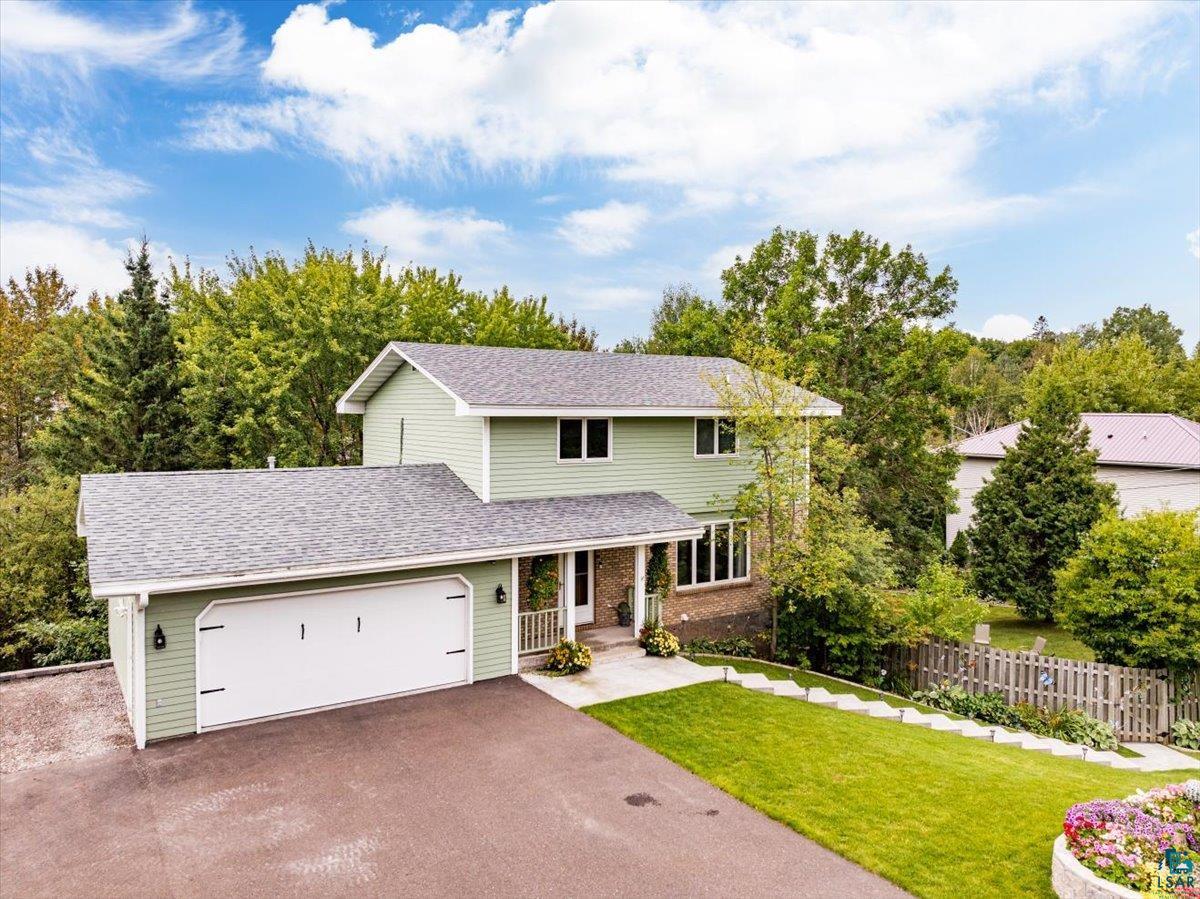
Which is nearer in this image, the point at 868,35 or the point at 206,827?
the point at 206,827

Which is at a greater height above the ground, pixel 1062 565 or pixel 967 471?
pixel 967 471

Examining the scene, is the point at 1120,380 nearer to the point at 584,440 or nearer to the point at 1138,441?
the point at 1138,441

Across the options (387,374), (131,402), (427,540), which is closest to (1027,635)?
(427,540)

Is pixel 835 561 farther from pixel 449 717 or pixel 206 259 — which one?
pixel 206 259

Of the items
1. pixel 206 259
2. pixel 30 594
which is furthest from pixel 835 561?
pixel 206 259

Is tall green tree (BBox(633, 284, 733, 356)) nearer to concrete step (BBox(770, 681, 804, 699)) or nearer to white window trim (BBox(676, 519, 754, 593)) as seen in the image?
white window trim (BBox(676, 519, 754, 593))

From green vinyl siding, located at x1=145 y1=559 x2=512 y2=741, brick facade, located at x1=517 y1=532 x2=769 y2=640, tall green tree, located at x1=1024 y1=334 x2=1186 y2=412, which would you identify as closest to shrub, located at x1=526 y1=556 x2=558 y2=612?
brick facade, located at x1=517 y1=532 x2=769 y2=640

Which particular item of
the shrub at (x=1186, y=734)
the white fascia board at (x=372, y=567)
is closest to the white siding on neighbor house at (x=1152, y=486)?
the shrub at (x=1186, y=734)
